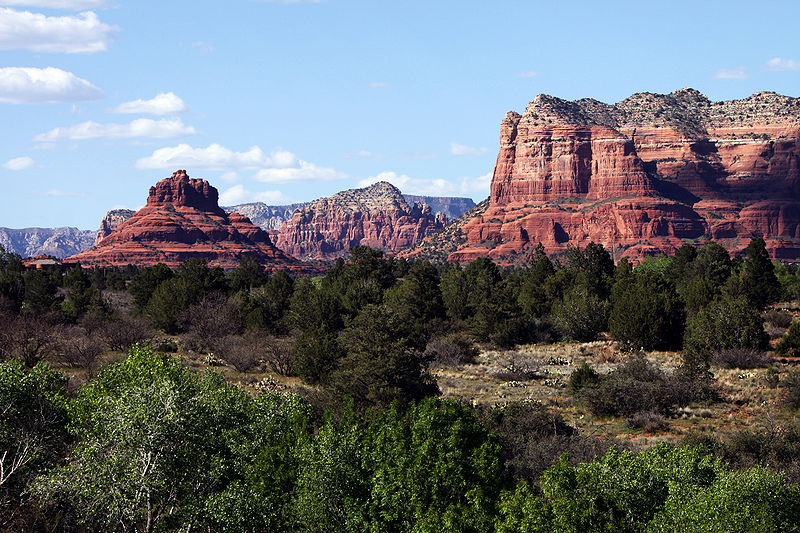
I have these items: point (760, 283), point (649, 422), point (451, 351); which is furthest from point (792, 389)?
point (760, 283)

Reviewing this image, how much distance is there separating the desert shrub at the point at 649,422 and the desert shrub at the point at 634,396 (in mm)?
1149

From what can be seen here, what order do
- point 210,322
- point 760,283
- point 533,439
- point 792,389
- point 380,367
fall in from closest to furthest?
point 533,439 → point 380,367 → point 792,389 → point 210,322 → point 760,283

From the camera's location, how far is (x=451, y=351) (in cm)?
5872

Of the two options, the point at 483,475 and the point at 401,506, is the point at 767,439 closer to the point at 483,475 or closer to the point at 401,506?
the point at 483,475

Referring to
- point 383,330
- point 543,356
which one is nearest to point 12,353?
point 383,330

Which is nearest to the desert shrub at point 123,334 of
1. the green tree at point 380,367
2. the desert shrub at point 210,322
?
the desert shrub at point 210,322

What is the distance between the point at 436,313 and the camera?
240 ft

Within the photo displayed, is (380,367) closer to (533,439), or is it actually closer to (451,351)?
(533,439)

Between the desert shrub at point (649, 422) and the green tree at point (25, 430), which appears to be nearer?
the green tree at point (25, 430)

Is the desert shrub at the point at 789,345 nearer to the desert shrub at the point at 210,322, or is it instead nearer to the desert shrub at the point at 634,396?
the desert shrub at the point at 634,396

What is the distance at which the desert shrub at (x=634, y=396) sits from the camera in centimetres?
3981

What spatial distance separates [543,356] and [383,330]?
23926 mm

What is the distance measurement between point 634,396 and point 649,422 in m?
3.10

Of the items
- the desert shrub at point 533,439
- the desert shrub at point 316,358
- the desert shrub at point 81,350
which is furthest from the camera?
the desert shrub at point 316,358
